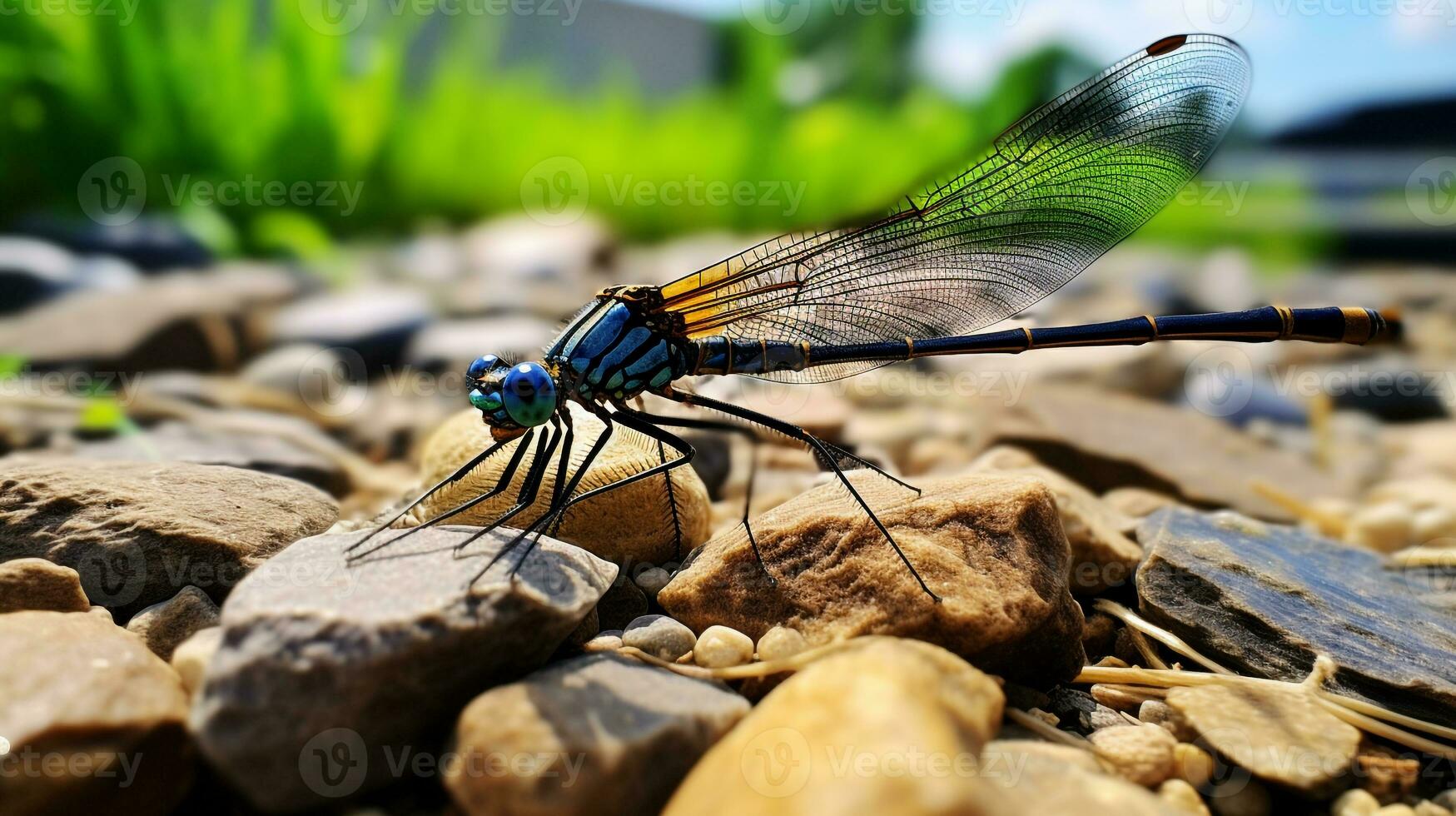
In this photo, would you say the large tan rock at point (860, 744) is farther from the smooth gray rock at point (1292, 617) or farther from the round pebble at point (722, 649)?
the smooth gray rock at point (1292, 617)

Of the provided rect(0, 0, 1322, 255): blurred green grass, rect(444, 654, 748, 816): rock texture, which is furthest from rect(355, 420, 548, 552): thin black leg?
rect(0, 0, 1322, 255): blurred green grass

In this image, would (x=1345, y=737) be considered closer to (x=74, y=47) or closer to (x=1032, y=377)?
(x=1032, y=377)

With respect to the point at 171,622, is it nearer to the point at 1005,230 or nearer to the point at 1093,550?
the point at 1093,550

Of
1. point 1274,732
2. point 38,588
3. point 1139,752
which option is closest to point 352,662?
point 38,588

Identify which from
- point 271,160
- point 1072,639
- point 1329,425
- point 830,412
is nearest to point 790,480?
point 830,412

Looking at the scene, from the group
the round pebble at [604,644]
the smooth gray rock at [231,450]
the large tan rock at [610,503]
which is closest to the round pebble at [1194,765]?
the round pebble at [604,644]

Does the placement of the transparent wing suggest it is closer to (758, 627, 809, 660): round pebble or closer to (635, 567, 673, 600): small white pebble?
(635, 567, 673, 600): small white pebble
